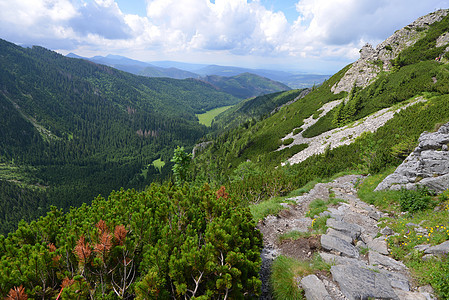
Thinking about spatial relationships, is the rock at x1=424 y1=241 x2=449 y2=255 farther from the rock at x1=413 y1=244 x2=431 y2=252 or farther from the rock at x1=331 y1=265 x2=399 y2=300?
the rock at x1=331 y1=265 x2=399 y2=300

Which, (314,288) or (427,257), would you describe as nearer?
(314,288)

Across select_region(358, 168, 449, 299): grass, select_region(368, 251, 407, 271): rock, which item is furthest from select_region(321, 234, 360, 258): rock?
select_region(358, 168, 449, 299): grass

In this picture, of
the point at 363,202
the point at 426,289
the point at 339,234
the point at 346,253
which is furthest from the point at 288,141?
the point at 426,289

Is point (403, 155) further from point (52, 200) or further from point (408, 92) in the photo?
point (52, 200)

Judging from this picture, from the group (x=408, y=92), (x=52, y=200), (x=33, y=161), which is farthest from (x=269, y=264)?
(x=33, y=161)

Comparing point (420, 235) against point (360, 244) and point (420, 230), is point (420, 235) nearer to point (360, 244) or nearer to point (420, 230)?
point (420, 230)

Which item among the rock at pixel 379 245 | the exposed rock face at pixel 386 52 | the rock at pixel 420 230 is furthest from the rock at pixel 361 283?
the exposed rock face at pixel 386 52

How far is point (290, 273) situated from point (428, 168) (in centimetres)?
1396

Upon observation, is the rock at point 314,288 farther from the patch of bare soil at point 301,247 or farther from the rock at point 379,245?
the rock at point 379,245

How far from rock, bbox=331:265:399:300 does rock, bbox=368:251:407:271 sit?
1.31m

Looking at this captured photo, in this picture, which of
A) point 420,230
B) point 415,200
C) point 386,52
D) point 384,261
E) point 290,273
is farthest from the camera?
point 386,52

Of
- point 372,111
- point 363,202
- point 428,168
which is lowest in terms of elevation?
point 363,202

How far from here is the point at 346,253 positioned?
27.2ft

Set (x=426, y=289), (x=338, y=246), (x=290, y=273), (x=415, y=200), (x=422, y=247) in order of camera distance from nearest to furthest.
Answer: (x=426, y=289) → (x=290, y=273) → (x=422, y=247) → (x=338, y=246) → (x=415, y=200)
